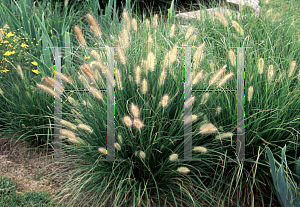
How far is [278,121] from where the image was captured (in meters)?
2.40

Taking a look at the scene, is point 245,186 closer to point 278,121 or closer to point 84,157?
point 278,121

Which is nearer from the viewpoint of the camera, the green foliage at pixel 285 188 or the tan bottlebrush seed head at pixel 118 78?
the green foliage at pixel 285 188

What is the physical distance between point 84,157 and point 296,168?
162 centimetres

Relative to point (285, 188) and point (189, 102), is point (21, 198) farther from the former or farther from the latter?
point (285, 188)

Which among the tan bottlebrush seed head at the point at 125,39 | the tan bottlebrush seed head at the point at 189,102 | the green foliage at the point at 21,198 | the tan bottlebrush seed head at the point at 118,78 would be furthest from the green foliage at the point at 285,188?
the green foliage at the point at 21,198

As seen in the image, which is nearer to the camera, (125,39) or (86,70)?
(86,70)

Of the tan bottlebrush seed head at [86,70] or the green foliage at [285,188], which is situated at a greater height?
the tan bottlebrush seed head at [86,70]

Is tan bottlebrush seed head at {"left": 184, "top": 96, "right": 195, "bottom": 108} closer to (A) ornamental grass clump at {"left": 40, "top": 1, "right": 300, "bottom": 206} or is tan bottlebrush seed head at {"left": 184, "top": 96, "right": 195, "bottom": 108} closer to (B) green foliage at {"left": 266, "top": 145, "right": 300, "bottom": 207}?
(A) ornamental grass clump at {"left": 40, "top": 1, "right": 300, "bottom": 206}

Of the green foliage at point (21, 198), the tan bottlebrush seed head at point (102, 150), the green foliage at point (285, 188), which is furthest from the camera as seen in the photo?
the green foliage at point (21, 198)

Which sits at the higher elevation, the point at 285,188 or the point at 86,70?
the point at 86,70

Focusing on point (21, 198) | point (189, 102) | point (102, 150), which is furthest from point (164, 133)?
point (21, 198)

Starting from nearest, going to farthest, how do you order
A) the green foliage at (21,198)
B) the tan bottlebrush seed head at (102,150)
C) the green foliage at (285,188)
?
1. the green foliage at (285,188)
2. the tan bottlebrush seed head at (102,150)
3. the green foliage at (21,198)

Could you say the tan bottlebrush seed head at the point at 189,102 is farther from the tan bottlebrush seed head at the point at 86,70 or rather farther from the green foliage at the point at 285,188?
the tan bottlebrush seed head at the point at 86,70

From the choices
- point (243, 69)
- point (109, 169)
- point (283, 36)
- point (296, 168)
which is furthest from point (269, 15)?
point (109, 169)
